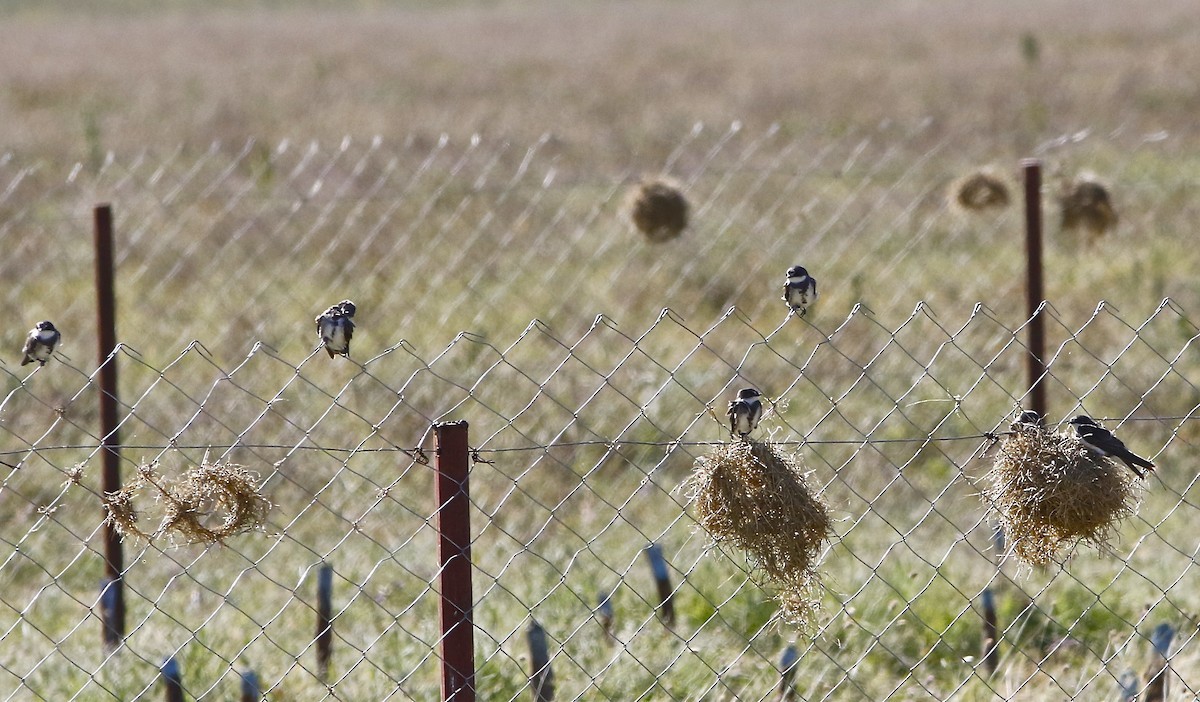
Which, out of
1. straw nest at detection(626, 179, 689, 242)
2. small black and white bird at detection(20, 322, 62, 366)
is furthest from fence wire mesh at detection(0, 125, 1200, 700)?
straw nest at detection(626, 179, 689, 242)

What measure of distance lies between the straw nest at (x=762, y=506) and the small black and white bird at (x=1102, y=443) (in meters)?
0.63

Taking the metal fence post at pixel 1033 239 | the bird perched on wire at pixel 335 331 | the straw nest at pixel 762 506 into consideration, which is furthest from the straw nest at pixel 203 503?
the metal fence post at pixel 1033 239

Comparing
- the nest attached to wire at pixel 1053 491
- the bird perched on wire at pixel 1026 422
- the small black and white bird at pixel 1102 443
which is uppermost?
the bird perched on wire at pixel 1026 422

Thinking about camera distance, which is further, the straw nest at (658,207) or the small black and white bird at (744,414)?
the straw nest at (658,207)

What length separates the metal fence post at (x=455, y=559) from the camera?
279 cm

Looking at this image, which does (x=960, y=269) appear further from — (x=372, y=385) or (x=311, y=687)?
(x=311, y=687)

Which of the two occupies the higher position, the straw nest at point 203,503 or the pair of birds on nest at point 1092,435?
the pair of birds on nest at point 1092,435

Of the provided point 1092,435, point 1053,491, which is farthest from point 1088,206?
point 1053,491

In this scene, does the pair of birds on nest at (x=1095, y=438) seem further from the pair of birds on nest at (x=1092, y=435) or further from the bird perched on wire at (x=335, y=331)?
the bird perched on wire at (x=335, y=331)

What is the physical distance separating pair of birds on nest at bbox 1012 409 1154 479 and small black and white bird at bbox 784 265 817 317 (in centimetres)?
54

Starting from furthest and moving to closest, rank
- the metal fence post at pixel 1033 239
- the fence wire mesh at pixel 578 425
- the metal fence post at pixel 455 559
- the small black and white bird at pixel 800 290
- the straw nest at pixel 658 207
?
the straw nest at pixel 658 207 < the metal fence post at pixel 1033 239 < the fence wire mesh at pixel 578 425 < the small black and white bird at pixel 800 290 < the metal fence post at pixel 455 559

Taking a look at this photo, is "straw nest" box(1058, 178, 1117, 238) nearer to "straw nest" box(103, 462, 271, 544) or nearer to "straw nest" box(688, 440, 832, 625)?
"straw nest" box(688, 440, 832, 625)

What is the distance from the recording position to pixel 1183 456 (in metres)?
6.56

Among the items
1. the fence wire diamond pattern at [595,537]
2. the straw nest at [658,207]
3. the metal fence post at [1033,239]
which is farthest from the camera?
the straw nest at [658,207]
